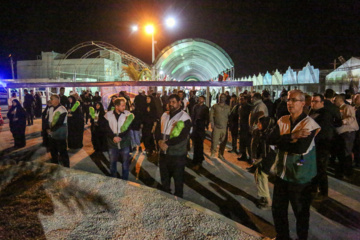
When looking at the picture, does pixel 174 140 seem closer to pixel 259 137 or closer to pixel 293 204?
pixel 259 137

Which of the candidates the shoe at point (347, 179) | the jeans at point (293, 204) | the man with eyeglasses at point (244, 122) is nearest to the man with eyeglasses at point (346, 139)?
the shoe at point (347, 179)

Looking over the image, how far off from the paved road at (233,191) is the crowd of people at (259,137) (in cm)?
29

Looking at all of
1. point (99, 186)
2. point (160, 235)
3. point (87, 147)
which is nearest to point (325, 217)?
point (160, 235)

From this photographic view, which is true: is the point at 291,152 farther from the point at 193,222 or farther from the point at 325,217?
the point at 325,217

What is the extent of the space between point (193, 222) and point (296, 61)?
53.4 meters

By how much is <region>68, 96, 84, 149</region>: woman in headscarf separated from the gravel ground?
3.25 m

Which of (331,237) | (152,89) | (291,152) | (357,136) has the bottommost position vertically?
(331,237)

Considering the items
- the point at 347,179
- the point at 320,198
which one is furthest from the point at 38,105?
the point at 347,179

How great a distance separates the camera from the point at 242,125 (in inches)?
275

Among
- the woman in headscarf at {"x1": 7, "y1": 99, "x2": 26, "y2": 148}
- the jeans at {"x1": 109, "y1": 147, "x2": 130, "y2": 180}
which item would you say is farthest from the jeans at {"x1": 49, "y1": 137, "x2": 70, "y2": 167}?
the woman in headscarf at {"x1": 7, "y1": 99, "x2": 26, "y2": 148}

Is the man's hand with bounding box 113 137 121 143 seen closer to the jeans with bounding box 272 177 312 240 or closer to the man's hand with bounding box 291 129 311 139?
the jeans with bounding box 272 177 312 240

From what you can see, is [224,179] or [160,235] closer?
[160,235]

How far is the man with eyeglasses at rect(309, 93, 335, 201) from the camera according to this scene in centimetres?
426

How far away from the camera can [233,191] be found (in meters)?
4.73
